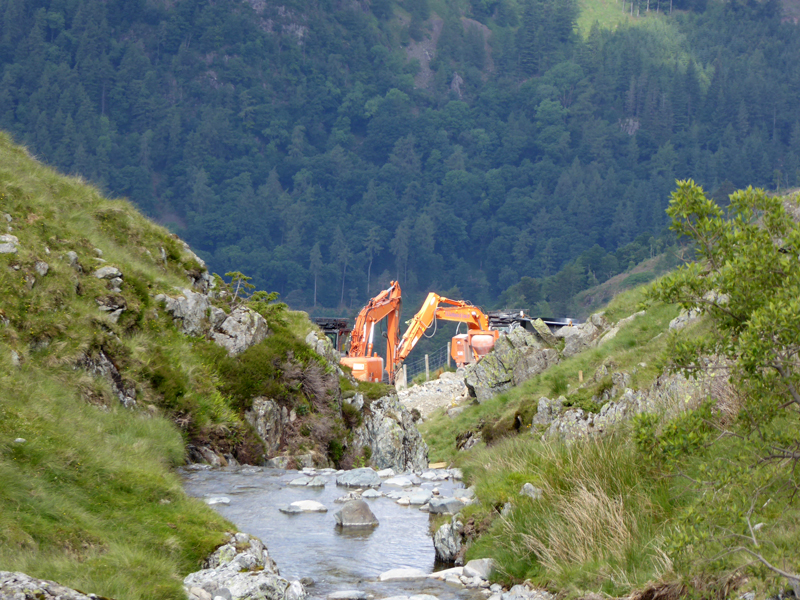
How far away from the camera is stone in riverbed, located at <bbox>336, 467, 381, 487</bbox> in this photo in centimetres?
1343

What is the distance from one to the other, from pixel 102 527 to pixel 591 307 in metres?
124

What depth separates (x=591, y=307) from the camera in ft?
418

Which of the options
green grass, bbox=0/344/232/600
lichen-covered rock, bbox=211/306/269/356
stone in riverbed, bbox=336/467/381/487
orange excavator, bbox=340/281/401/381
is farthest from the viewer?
orange excavator, bbox=340/281/401/381

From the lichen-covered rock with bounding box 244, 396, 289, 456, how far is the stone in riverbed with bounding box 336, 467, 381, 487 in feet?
10.5

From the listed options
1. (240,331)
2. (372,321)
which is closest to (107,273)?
(240,331)

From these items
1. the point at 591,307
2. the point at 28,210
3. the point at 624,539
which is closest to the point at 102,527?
the point at 624,539

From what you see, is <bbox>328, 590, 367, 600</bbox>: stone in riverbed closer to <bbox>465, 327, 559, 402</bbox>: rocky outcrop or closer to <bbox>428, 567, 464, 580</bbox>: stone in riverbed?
<bbox>428, 567, 464, 580</bbox>: stone in riverbed

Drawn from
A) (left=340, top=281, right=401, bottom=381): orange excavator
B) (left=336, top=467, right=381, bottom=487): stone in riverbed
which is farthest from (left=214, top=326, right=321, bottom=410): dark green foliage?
(left=340, top=281, right=401, bottom=381): orange excavator

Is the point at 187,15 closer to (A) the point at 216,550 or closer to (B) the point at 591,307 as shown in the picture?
(B) the point at 591,307

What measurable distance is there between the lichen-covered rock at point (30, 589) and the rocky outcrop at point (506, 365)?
2560 centimetres

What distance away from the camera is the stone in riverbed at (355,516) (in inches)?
420

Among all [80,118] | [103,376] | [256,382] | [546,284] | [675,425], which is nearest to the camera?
[675,425]

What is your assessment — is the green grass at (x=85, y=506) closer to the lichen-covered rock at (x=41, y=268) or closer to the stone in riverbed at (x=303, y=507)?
the stone in riverbed at (x=303, y=507)

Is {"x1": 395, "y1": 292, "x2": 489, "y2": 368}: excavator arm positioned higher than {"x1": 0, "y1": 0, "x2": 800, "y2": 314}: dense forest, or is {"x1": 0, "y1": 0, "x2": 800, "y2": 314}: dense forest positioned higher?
{"x1": 0, "y1": 0, "x2": 800, "y2": 314}: dense forest
